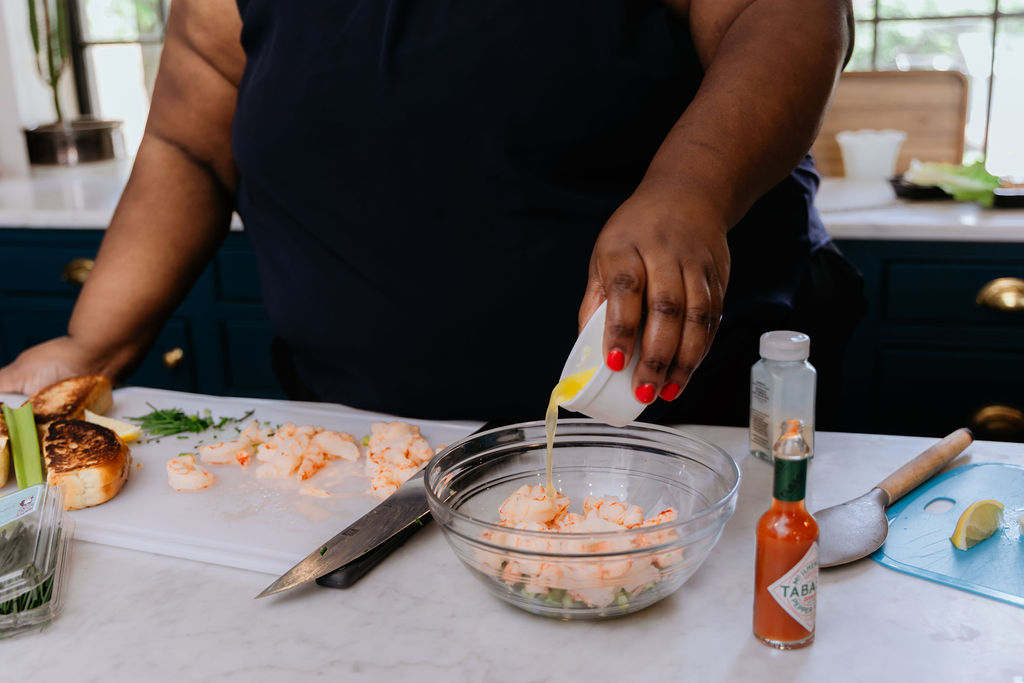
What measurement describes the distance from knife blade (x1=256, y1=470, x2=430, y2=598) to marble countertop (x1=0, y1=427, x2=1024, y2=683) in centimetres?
2

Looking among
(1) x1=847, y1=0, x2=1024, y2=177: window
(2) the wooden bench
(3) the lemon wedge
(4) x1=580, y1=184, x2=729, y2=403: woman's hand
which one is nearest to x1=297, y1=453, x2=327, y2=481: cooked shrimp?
(3) the lemon wedge

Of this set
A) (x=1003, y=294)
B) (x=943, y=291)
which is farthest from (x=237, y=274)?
(x=1003, y=294)

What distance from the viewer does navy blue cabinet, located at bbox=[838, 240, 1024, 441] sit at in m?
1.86

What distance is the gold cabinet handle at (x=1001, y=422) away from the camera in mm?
1909

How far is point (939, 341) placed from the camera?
1930 mm

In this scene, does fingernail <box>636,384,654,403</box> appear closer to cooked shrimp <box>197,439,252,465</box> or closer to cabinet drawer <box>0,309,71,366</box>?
cooked shrimp <box>197,439,252,465</box>

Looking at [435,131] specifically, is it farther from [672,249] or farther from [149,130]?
[149,130]

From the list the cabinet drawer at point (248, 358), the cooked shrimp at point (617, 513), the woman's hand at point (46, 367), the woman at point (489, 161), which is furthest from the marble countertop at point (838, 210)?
the cooked shrimp at point (617, 513)

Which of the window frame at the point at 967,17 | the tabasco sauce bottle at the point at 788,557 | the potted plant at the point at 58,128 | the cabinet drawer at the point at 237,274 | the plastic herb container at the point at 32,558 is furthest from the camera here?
the potted plant at the point at 58,128

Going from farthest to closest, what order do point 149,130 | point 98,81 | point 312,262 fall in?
1. point 98,81
2. point 149,130
3. point 312,262

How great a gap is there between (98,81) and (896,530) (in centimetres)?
316

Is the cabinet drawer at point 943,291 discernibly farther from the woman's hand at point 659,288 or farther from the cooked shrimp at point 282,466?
the cooked shrimp at point 282,466

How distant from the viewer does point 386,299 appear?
1.14 m

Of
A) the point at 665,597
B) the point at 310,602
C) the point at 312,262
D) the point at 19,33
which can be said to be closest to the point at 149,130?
the point at 312,262
